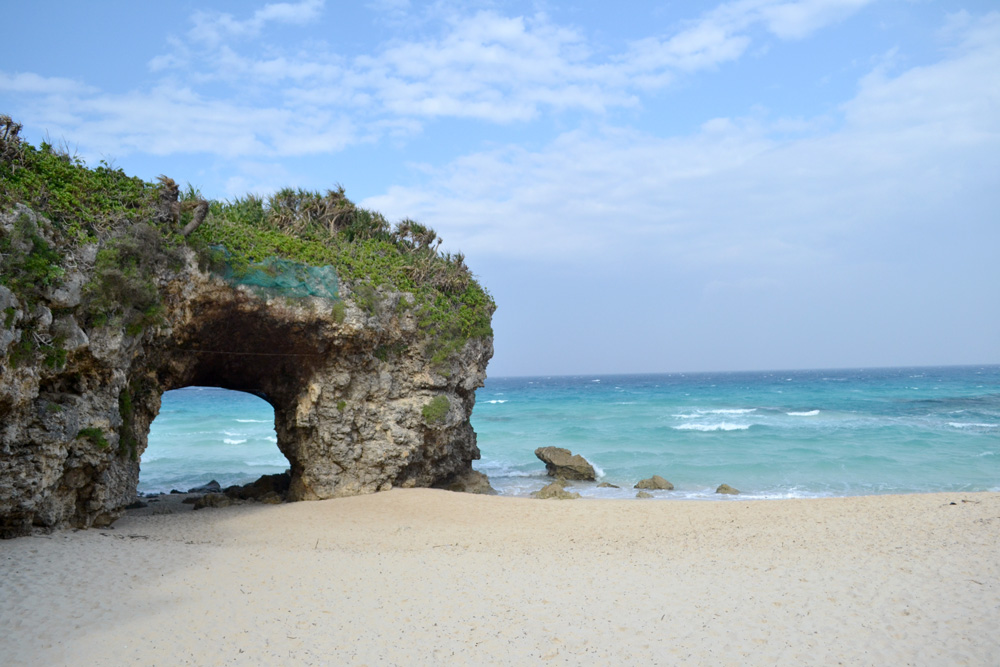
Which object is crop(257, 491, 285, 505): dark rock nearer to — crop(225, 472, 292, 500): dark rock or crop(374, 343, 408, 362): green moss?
crop(225, 472, 292, 500): dark rock

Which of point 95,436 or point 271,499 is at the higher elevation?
point 95,436

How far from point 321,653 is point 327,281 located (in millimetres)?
9485

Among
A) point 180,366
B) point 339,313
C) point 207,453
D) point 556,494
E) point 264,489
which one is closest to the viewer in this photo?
point 180,366

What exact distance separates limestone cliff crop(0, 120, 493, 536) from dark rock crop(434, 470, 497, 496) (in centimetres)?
33

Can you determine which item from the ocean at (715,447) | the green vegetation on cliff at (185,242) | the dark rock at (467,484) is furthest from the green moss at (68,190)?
the ocean at (715,447)

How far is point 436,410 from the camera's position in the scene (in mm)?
15742

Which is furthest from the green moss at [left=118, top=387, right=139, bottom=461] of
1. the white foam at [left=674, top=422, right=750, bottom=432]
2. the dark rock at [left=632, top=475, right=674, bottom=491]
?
the white foam at [left=674, top=422, right=750, bottom=432]

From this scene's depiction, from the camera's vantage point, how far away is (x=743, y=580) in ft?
28.6

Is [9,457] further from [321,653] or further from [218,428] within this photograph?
[218,428]

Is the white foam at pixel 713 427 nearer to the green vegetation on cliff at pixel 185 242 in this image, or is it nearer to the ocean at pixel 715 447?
the ocean at pixel 715 447

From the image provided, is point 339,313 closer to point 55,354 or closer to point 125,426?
point 125,426

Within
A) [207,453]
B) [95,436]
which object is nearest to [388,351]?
[95,436]

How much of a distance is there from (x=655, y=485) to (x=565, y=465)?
3.24m

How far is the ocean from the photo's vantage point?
2014 cm
